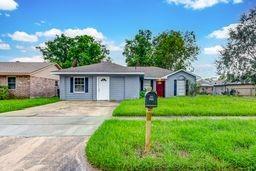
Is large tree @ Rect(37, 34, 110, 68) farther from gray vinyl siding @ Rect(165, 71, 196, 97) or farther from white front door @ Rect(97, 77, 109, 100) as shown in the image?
white front door @ Rect(97, 77, 109, 100)

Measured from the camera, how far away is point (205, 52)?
175 ft

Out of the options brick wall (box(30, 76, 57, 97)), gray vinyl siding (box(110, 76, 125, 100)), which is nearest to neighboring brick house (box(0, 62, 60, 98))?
brick wall (box(30, 76, 57, 97))

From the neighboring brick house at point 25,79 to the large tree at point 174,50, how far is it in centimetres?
2338

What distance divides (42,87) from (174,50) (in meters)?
25.9

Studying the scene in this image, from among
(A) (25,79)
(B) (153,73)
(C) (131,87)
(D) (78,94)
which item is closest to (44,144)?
(D) (78,94)

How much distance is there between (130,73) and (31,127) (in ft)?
49.6

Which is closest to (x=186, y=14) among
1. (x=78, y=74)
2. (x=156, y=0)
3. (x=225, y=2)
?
(x=225, y=2)

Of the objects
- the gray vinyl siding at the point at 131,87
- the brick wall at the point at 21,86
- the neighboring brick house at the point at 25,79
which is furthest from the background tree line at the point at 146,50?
the gray vinyl siding at the point at 131,87

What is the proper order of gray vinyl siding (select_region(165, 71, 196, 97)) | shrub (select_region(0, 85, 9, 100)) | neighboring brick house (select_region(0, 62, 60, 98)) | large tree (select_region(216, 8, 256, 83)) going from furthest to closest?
large tree (select_region(216, 8, 256, 83))
gray vinyl siding (select_region(165, 71, 196, 97))
neighboring brick house (select_region(0, 62, 60, 98))
shrub (select_region(0, 85, 9, 100))

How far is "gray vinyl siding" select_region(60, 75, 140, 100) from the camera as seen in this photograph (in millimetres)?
25312

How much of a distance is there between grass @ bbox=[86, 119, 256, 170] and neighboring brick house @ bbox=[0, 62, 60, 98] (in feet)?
61.8

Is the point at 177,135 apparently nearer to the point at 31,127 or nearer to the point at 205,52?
the point at 31,127

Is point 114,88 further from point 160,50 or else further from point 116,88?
point 160,50

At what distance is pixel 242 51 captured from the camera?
Result: 43.6 meters
